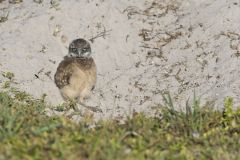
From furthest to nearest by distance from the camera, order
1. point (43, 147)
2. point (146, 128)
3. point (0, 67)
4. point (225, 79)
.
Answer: point (0, 67) → point (225, 79) → point (146, 128) → point (43, 147)

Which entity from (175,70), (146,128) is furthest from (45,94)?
(146,128)

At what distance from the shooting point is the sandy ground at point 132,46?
29.0 feet

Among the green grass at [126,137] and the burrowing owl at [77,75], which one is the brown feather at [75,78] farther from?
the green grass at [126,137]

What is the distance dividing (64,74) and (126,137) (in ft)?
12.0

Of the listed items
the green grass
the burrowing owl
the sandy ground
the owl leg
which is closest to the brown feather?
the burrowing owl

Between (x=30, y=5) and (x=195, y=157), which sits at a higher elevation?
(x=30, y=5)

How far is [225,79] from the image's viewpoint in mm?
8625

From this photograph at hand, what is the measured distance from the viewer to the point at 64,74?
28.1ft

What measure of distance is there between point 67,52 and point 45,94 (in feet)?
4.34

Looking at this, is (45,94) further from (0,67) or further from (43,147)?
(43,147)

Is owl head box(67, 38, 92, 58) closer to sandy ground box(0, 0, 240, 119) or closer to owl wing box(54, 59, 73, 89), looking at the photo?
owl wing box(54, 59, 73, 89)

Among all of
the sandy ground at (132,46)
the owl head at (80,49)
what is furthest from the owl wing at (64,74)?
the sandy ground at (132,46)

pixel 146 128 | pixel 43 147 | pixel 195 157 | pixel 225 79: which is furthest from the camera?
pixel 225 79

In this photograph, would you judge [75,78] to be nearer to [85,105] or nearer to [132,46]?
[85,105]
